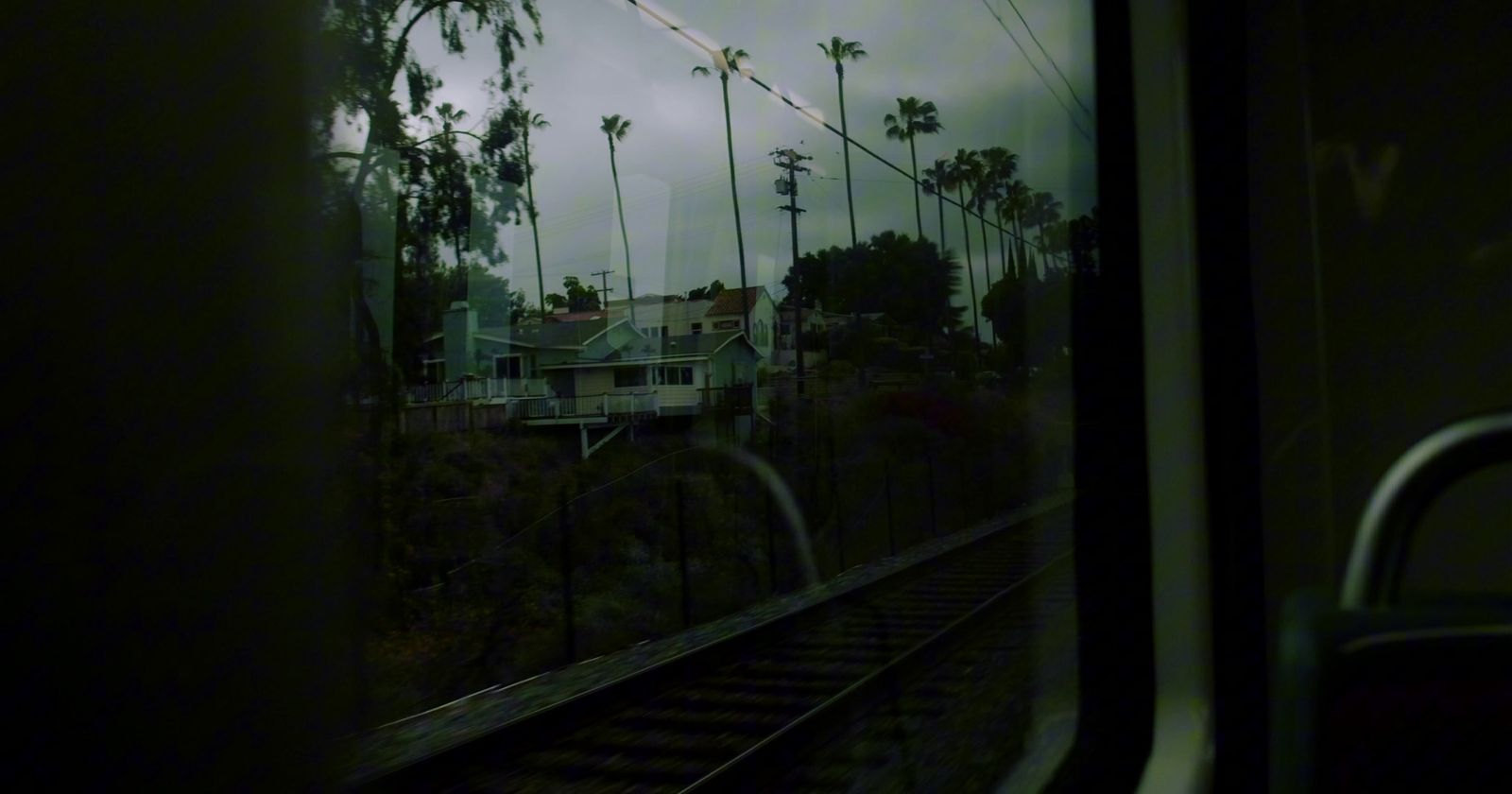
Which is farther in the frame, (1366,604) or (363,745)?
(363,745)

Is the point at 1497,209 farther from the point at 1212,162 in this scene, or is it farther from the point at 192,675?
the point at 192,675

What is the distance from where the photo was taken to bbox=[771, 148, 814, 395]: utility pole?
308 centimetres

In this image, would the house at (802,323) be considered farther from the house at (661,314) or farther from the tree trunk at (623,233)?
the tree trunk at (623,233)

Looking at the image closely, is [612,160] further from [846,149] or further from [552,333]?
[846,149]

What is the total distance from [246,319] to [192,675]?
0.81 feet

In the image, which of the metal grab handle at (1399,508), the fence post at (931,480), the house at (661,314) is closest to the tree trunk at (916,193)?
the fence post at (931,480)

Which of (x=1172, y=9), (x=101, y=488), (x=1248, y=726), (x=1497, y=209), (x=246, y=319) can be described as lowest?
(x=1248, y=726)

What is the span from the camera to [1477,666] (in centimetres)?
79

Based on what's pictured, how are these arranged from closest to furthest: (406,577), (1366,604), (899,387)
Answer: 1. (1366,604)
2. (406,577)
3. (899,387)

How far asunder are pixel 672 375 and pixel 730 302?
1.18 ft

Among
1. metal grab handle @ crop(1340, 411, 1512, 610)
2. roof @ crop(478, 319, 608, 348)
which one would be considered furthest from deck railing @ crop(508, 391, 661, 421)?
metal grab handle @ crop(1340, 411, 1512, 610)

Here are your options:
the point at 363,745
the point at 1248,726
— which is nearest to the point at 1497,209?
the point at 1248,726

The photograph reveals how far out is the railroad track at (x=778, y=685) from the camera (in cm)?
267

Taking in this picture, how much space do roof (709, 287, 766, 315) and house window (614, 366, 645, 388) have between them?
384mm
